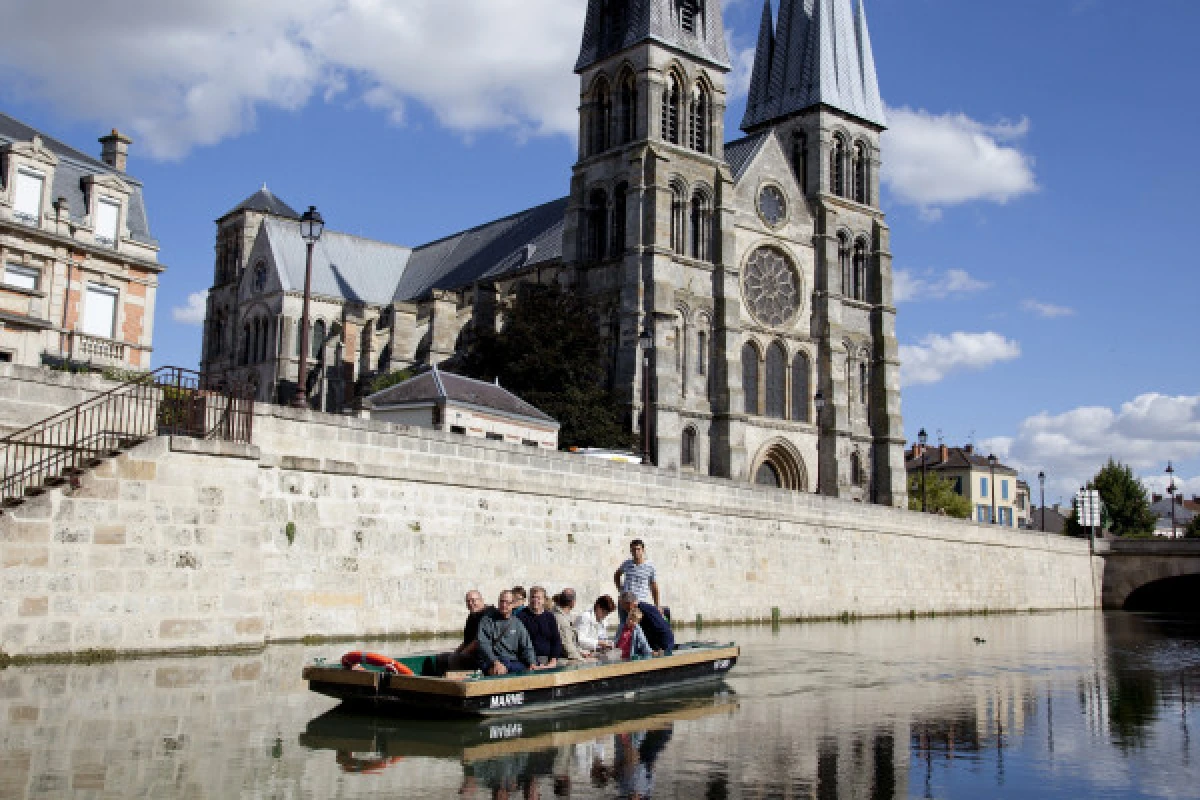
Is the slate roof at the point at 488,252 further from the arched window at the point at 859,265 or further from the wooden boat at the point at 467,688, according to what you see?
the wooden boat at the point at 467,688

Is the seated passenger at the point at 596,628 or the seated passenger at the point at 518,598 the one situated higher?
the seated passenger at the point at 518,598

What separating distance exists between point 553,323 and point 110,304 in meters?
19.7

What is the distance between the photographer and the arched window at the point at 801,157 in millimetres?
65062

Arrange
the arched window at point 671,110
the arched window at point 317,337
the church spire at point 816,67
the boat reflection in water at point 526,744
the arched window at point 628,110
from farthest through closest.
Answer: the arched window at point 317,337 < the church spire at point 816,67 < the arched window at point 628,110 < the arched window at point 671,110 < the boat reflection in water at point 526,744

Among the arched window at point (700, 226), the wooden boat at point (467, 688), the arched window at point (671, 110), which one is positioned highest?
the arched window at point (671, 110)

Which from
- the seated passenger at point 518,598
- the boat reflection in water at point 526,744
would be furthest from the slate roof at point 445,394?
the boat reflection in water at point 526,744

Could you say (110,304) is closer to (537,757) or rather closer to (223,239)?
(537,757)

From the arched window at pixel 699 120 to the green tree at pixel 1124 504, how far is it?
48.1 metres

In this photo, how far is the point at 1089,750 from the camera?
12.6 m

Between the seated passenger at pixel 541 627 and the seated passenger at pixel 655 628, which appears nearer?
the seated passenger at pixel 541 627

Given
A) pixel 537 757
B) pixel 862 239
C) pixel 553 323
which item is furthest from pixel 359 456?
pixel 862 239

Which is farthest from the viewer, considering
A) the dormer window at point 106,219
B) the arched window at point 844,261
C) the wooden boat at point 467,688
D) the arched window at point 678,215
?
the arched window at point 844,261

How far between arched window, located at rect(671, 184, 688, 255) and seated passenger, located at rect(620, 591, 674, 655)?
39.8 meters

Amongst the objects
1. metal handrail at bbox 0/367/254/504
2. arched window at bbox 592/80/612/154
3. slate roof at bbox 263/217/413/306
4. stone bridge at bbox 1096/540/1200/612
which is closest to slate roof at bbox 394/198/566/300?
slate roof at bbox 263/217/413/306
